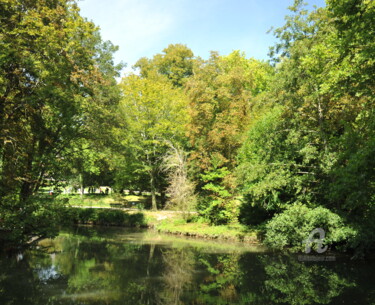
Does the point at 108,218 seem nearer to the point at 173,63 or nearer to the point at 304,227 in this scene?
the point at 304,227

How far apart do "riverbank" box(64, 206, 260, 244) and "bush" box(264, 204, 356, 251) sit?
479 centimetres

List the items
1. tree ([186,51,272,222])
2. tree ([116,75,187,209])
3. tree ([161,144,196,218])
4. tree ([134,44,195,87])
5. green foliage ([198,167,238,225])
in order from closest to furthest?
green foliage ([198,167,238,225]), tree ([186,51,272,222]), tree ([161,144,196,218]), tree ([116,75,187,209]), tree ([134,44,195,87])

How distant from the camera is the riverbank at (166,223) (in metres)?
22.9

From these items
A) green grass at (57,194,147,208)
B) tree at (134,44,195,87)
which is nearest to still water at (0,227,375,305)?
green grass at (57,194,147,208)

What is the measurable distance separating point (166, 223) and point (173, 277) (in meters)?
15.5

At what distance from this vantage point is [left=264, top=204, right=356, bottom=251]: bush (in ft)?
50.1

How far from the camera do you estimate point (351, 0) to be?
946 cm

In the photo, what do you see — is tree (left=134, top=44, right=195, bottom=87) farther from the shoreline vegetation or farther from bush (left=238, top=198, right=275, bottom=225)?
bush (left=238, top=198, right=275, bottom=225)

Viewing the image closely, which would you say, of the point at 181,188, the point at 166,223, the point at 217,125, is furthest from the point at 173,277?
the point at 217,125

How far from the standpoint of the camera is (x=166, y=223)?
27.8m

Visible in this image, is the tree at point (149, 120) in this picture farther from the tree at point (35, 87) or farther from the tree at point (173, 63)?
the tree at point (173, 63)

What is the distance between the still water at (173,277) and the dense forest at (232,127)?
1.67 meters

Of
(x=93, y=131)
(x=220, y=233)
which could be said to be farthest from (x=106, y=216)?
(x=93, y=131)

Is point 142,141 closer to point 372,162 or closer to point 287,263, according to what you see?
point 287,263
